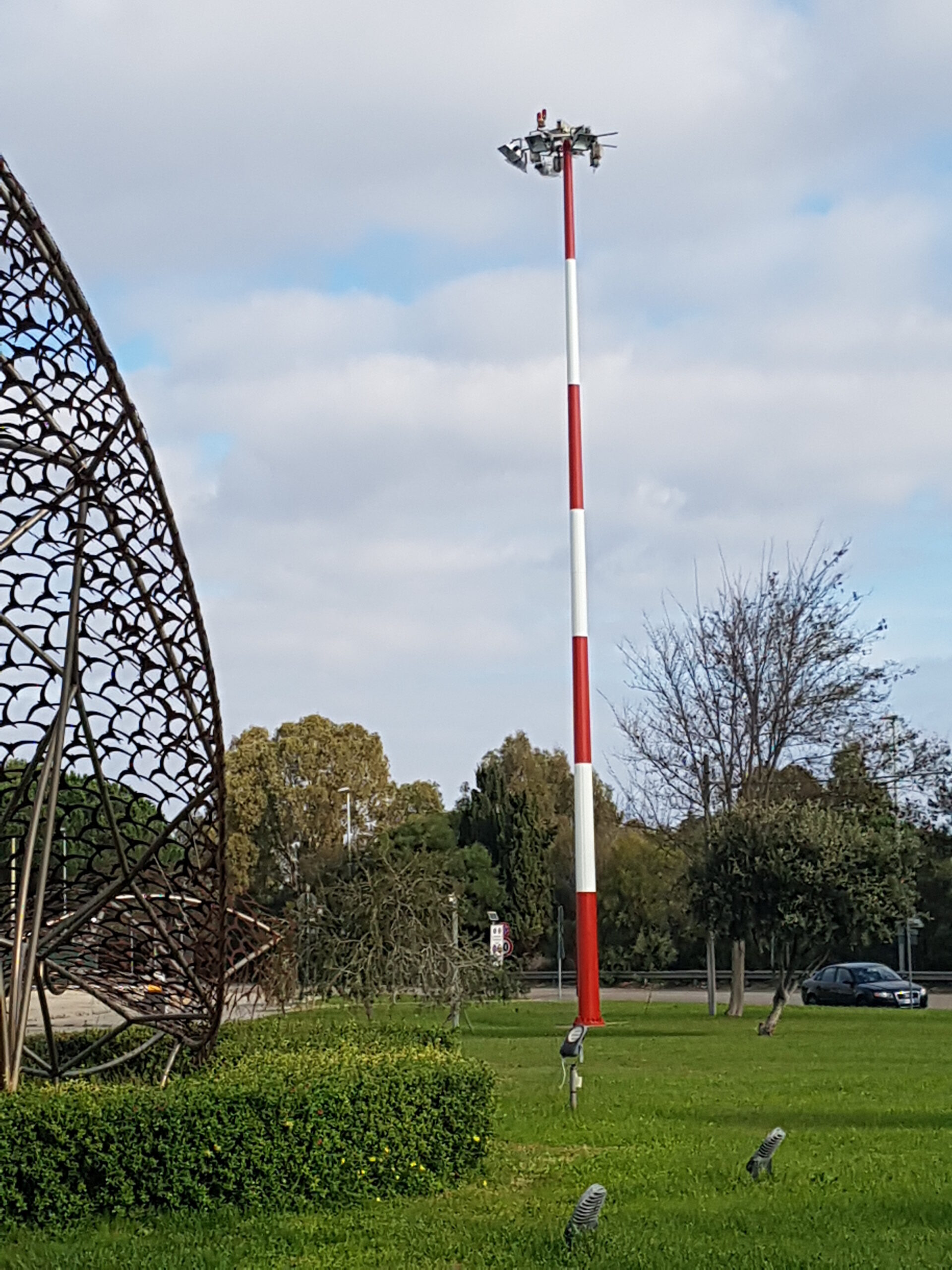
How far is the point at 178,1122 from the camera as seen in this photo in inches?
326

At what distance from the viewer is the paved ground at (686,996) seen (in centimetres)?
3666

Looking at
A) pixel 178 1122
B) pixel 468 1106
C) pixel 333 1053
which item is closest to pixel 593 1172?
pixel 468 1106

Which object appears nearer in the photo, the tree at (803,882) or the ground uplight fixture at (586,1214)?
the ground uplight fixture at (586,1214)

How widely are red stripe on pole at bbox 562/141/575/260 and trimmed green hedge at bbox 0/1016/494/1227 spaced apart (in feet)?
50.0

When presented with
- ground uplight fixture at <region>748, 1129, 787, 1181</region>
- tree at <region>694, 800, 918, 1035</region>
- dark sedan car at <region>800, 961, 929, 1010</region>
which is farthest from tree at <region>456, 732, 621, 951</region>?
ground uplight fixture at <region>748, 1129, 787, 1181</region>

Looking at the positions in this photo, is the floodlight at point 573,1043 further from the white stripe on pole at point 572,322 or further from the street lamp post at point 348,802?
the street lamp post at point 348,802

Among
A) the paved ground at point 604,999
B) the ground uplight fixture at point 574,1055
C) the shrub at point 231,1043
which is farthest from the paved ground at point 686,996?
the shrub at point 231,1043

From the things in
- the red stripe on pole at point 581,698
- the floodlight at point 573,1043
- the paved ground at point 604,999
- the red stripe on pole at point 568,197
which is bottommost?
the paved ground at point 604,999

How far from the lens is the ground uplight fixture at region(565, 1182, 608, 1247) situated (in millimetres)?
7387

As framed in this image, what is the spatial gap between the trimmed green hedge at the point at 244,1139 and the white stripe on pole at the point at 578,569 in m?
11.5

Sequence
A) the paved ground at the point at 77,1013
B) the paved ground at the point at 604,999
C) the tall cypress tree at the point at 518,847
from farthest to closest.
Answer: the tall cypress tree at the point at 518,847 < the paved ground at the point at 604,999 < the paved ground at the point at 77,1013

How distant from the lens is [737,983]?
28.4m

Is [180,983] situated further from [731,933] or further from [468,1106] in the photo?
[731,933]

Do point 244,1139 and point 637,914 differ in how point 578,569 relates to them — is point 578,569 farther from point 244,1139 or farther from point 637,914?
point 637,914
